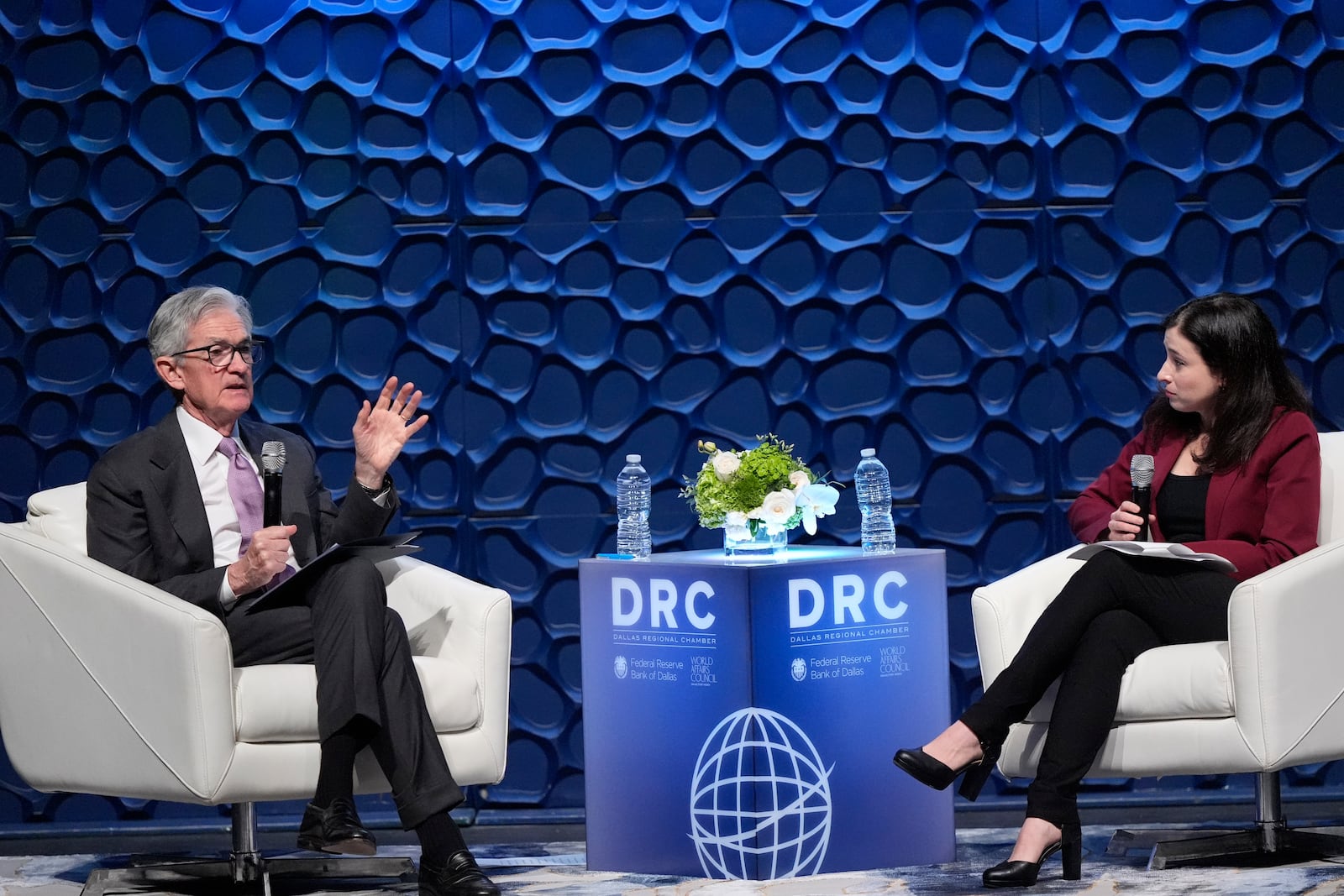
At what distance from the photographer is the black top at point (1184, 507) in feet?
10.7

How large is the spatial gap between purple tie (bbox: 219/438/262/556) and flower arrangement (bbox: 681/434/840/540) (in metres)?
1.10

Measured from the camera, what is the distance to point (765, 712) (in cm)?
313

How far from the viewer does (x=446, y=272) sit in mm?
3988

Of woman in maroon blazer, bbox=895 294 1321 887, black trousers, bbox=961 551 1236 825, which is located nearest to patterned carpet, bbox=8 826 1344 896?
woman in maroon blazer, bbox=895 294 1321 887

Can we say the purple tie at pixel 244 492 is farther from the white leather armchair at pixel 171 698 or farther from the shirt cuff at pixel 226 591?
the white leather armchair at pixel 171 698

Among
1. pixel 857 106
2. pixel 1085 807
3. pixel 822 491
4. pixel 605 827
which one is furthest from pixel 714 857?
pixel 857 106

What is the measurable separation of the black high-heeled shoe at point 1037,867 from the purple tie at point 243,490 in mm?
1867

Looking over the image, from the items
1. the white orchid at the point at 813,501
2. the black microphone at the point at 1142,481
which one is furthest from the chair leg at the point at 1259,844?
the white orchid at the point at 813,501

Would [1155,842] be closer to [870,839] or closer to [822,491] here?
[870,839]

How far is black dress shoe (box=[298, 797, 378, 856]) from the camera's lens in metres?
2.71

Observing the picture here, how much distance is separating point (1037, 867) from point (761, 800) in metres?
0.63

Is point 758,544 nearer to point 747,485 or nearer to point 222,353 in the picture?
point 747,485

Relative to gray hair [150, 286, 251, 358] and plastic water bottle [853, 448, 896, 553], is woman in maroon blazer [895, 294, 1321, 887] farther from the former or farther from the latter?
gray hair [150, 286, 251, 358]

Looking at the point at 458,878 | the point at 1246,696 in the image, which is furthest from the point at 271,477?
the point at 1246,696
